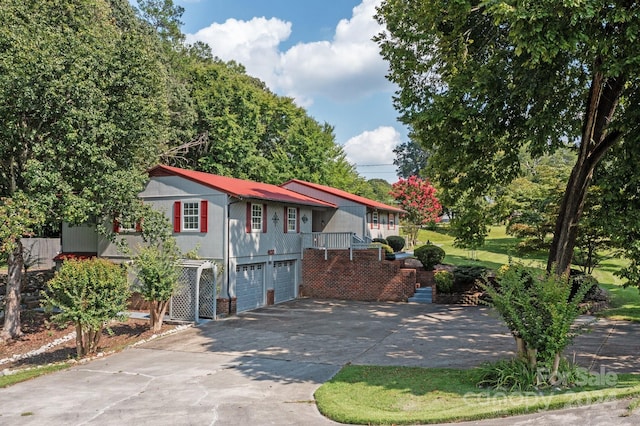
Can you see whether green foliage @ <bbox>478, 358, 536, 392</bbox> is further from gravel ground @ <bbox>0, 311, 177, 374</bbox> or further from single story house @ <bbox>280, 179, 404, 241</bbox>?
single story house @ <bbox>280, 179, 404, 241</bbox>

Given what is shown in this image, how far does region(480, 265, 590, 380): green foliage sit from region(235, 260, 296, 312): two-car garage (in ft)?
40.0

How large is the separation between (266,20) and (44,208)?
13.2 metres

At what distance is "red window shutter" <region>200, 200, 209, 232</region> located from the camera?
17641mm

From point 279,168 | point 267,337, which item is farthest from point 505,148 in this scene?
point 279,168

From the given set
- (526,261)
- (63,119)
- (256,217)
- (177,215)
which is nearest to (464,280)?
(256,217)

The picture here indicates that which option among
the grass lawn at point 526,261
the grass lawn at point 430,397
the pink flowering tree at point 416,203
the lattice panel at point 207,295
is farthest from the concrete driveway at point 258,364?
the pink flowering tree at point 416,203

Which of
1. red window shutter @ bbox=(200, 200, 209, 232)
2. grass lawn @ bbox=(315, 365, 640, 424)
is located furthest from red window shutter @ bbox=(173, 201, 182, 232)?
grass lawn @ bbox=(315, 365, 640, 424)

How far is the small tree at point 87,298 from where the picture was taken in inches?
467

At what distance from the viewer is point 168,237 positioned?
17188 millimetres

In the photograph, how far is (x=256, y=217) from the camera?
1927 centimetres

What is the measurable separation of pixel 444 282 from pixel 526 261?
48.7 feet

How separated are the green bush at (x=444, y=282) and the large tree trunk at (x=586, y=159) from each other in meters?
6.69

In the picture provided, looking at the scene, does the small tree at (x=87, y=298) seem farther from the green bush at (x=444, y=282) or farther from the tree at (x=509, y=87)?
the green bush at (x=444, y=282)

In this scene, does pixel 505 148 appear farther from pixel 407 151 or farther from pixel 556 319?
pixel 407 151
